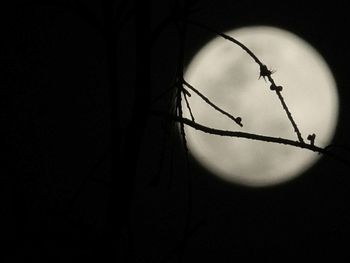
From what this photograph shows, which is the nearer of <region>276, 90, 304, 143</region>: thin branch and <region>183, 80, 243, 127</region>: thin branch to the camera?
<region>276, 90, 304, 143</region>: thin branch

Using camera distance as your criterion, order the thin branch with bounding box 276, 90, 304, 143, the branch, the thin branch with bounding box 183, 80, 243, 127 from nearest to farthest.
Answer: the branch < the thin branch with bounding box 276, 90, 304, 143 < the thin branch with bounding box 183, 80, 243, 127

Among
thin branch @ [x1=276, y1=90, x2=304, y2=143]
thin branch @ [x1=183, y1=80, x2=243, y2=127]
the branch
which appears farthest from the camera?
thin branch @ [x1=183, y1=80, x2=243, y2=127]

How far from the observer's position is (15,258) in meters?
2.06

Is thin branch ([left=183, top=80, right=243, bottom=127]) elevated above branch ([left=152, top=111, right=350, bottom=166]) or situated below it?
above

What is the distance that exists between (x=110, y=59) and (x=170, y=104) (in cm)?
39

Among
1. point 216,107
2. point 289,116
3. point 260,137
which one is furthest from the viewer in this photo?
point 216,107

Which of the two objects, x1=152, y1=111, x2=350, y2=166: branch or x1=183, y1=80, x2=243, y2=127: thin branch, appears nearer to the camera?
x1=152, y1=111, x2=350, y2=166: branch

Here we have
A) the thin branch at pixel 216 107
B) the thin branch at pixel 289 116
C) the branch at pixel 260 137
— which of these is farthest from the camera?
the thin branch at pixel 216 107

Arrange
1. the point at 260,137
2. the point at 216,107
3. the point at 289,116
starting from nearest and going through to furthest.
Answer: the point at 260,137 < the point at 289,116 < the point at 216,107

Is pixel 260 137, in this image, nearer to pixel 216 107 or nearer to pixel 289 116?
pixel 289 116

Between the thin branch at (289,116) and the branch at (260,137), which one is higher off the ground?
the thin branch at (289,116)

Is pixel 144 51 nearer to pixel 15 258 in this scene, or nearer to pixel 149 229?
pixel 15 258

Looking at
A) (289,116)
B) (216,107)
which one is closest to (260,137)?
(289,116)

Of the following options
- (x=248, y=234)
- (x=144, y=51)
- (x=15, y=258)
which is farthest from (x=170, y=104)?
(x=248, y=234)
